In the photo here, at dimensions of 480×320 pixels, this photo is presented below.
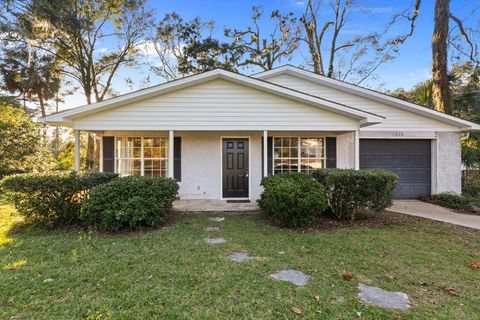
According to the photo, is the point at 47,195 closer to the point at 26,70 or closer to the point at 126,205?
the point at 126,205

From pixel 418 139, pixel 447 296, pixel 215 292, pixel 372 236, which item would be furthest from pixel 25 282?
pixel 418 139

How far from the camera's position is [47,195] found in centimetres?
605

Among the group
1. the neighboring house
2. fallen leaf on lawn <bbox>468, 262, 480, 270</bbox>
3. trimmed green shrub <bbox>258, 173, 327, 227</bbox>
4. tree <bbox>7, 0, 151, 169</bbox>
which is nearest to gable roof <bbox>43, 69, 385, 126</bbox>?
the neighboring house

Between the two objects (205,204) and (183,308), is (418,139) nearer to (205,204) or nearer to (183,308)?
(205,204)

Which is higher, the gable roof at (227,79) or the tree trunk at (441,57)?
the tree trunk at (441,57)

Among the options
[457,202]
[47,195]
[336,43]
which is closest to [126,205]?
[47,195]

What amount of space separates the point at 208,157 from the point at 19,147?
1132 cm

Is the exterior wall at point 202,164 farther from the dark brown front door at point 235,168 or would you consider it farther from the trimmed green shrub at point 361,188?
the trimmed green shrub at point 361,188

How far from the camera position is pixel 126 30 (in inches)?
754

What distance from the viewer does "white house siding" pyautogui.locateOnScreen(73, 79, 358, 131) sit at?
784cm

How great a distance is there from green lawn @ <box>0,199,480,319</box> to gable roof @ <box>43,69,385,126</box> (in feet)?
11.3

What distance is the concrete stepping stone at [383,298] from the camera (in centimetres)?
298

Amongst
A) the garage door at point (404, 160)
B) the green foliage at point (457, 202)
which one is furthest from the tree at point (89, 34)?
the green foliage at point (457, 202)

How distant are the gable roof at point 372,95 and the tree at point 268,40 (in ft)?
34.5
